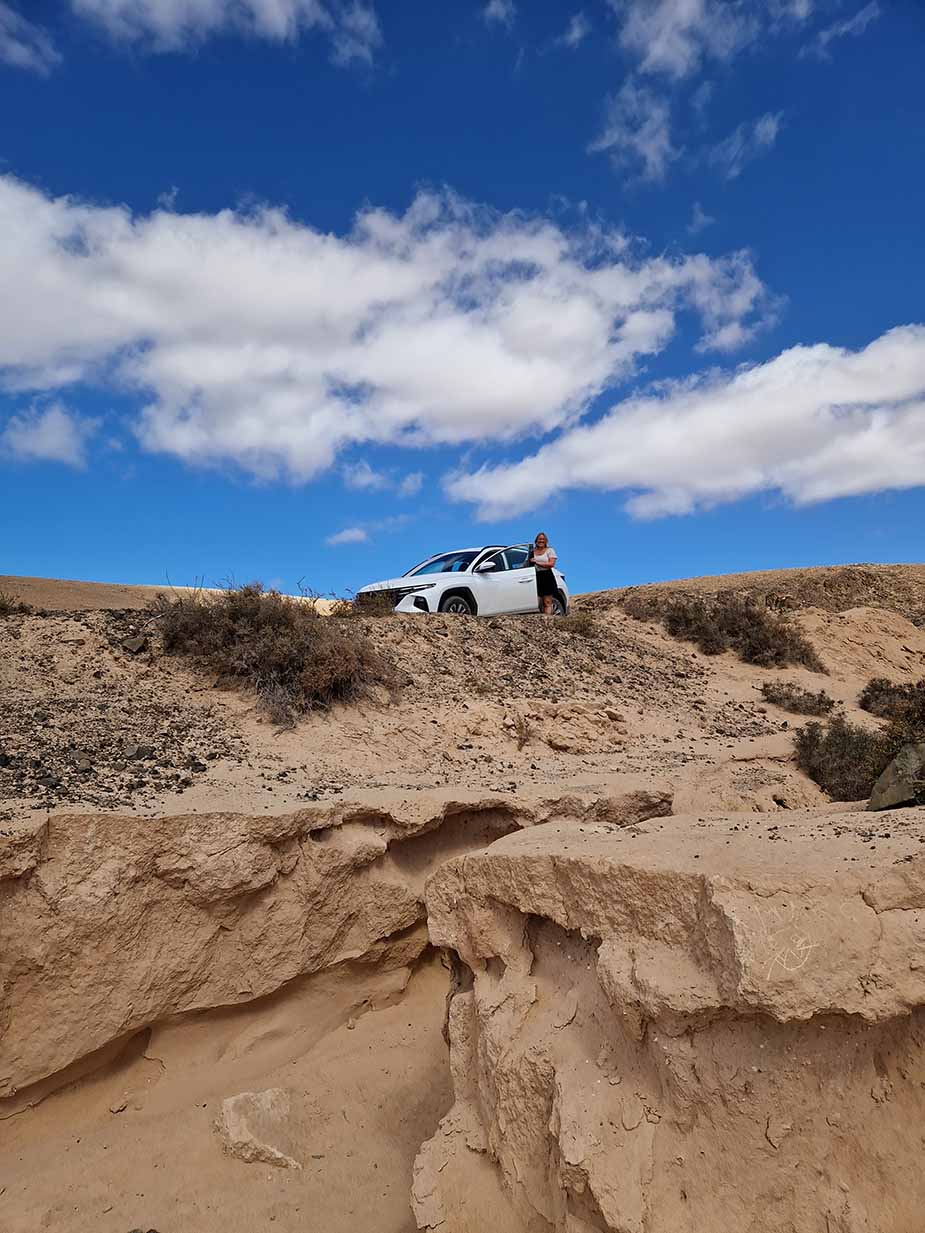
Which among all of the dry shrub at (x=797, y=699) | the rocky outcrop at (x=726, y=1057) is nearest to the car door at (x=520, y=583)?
the dry shrub at (x=797, y=699)

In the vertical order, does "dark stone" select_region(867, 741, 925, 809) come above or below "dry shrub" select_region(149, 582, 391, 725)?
below

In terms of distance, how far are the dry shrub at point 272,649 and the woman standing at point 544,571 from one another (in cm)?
545

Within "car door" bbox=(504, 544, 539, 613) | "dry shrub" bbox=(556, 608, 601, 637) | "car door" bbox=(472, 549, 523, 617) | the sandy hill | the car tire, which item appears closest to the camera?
the sandy hill

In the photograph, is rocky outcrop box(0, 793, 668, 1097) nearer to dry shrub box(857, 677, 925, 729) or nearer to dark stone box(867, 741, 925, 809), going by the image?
dark stone box(867, 741, 925, 809)

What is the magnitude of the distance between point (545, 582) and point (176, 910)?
429 inches

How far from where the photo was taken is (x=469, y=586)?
15.2 metres

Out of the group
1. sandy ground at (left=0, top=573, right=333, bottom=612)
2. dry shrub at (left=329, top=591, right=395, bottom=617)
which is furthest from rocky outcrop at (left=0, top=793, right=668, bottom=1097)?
sandy ground at (left=0, top=573, right=333, bottom=612)

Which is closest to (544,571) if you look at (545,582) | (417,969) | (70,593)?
(545,582)

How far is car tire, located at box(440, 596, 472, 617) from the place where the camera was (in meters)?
15.1

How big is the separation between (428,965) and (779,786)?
4728mm

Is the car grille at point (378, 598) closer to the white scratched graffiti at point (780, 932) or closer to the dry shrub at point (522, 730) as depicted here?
the dry shrub at point (522, 730)

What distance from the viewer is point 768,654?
15.7m

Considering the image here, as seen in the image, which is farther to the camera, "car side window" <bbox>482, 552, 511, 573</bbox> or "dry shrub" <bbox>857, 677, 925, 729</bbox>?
"car side window" <bbox>482, 552, 511, 573</bbox>

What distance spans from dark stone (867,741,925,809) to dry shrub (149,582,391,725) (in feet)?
19.6
